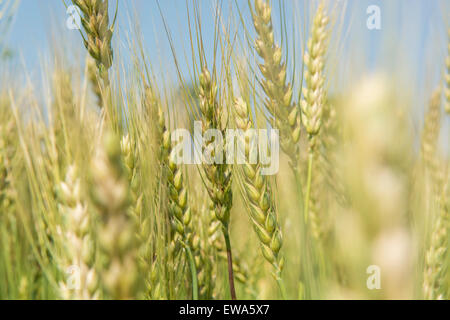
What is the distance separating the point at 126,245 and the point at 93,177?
77mm

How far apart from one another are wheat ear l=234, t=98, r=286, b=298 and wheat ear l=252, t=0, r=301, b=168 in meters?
0.12

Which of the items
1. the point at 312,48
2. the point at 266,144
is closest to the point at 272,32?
the point at 312,48

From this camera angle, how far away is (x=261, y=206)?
727 millimetres

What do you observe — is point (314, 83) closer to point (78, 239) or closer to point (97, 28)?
point (97, 28)

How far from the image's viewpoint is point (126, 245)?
372 millimetres

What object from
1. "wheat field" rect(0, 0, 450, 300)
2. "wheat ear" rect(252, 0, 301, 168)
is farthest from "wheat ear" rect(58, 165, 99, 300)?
"wheat ear" rect(252, 0, 301, 168)

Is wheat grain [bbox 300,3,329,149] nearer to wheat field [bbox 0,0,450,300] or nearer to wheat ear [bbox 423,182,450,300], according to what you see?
wheat field [bbox 0,0,450,300]

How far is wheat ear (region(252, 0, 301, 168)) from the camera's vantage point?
857 millimetres

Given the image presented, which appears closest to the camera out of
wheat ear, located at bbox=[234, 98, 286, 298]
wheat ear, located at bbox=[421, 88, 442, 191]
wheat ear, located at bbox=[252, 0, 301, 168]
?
wheat ear, located at bbox=[234, 98, 286, 298]
